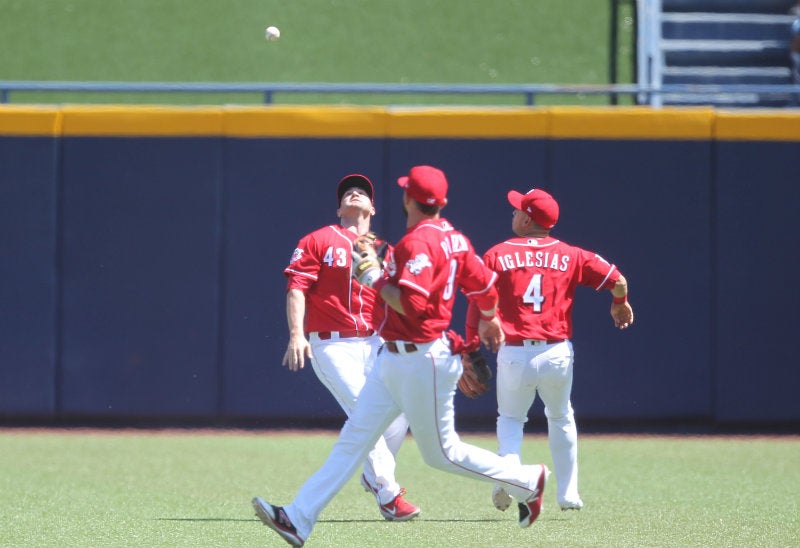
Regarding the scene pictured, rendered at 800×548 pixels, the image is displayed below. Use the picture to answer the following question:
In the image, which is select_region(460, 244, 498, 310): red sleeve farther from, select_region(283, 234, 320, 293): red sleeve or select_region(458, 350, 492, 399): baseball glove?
select_region(283, 234, 320, 293): red sleeve

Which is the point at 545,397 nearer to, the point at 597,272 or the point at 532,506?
the point at 597,272

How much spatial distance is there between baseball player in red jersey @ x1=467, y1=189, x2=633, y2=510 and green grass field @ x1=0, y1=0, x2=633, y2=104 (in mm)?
7226

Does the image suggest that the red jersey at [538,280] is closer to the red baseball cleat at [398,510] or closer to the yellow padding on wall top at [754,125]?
the red baseball cleat at [398,510]

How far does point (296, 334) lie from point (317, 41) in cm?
872

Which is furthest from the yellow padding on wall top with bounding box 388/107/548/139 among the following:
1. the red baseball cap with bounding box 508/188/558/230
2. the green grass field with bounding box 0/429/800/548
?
the red baseball cap with bounding box 508/188/558/230

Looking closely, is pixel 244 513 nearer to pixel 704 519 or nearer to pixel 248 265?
pixel 704 519

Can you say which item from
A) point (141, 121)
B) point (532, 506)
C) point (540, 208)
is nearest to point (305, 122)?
point (141, 121)

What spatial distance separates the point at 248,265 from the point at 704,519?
507cm

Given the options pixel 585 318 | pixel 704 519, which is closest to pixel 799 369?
pixel 585 318

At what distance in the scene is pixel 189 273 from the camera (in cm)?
1064

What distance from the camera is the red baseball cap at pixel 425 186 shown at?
19.1ft

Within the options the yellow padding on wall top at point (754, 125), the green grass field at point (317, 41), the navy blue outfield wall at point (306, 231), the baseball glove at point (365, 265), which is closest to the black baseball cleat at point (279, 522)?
the baseball glove at point (365, 265)

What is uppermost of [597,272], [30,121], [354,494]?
[30,121]

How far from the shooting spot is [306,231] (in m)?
10.6
